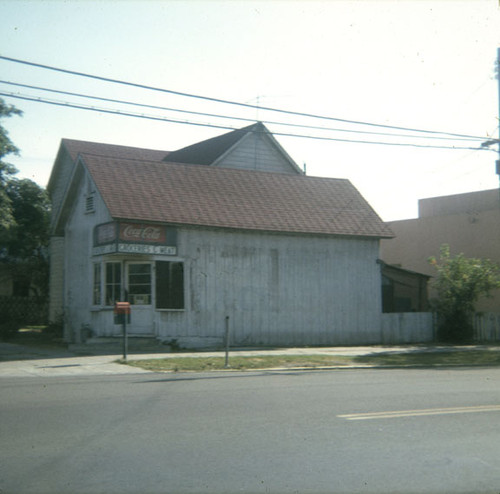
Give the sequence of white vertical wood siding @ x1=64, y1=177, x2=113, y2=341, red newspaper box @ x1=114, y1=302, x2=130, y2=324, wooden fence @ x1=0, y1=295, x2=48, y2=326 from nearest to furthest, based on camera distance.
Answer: red newspaper box @ x1=114, y1=302, x2=130, y2=324, white vertical wood siding @ x1=64, y1=177, x2=113, y2=341, wooden fence @ x1=0, y1=295, x2=48, y2=326

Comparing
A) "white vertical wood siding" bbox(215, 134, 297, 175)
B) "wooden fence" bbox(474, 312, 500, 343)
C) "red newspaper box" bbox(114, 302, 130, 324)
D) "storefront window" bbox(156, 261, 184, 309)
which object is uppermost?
"white vertical wood siding" bbox(215, 134, 297, 175)

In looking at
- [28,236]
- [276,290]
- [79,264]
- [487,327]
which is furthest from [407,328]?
[28,236]

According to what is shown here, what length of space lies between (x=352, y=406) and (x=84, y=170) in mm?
16789

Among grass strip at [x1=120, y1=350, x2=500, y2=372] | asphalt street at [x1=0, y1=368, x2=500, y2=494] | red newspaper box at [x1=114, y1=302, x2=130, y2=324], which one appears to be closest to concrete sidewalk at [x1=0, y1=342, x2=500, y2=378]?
grass strip at [x1=120, y1=350, x2=500, y2=372]

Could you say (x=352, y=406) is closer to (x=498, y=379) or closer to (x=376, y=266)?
(x=498, y=379)

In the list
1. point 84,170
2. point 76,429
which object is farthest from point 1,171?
point 76,429

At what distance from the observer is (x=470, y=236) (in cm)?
3562

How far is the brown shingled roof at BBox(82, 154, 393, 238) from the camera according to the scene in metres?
22.3

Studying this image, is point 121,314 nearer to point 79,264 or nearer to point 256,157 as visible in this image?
point 79,264

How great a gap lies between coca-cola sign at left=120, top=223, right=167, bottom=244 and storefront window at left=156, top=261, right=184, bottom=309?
773 mm

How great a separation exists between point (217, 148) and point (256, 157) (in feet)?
6.49

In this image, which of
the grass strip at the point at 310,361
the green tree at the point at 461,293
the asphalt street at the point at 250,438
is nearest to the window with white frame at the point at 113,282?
the grass strip at the point at 310,361

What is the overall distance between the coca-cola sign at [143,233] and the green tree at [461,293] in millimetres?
11772

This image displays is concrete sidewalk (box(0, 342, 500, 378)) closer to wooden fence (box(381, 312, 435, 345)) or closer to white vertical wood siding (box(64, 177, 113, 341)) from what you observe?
wooden fence (box(381, 312, 435, 345))
